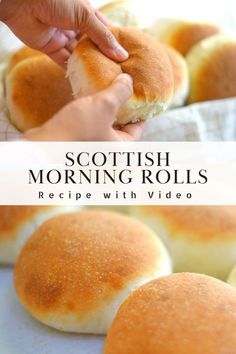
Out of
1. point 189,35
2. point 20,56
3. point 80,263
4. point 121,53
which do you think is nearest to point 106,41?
point 121,53

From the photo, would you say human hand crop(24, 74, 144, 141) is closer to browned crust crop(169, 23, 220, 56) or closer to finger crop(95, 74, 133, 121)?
finger crop(95, 74, 133, 121)

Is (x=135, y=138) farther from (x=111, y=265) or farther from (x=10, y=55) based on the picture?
(x=10, y=55)

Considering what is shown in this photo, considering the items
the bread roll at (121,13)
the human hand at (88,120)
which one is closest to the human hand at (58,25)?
the human hand at (88,120)

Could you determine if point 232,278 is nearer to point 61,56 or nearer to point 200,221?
point 200,221

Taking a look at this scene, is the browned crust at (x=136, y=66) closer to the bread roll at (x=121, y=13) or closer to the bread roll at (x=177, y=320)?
the bread roll at (x=177, y=320)

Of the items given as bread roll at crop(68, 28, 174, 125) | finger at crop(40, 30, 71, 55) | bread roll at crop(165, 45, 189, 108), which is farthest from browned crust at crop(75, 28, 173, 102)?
bread roll at crop(165, 45, 189, 108)

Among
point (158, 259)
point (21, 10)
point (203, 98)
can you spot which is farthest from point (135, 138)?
point (203, 98)

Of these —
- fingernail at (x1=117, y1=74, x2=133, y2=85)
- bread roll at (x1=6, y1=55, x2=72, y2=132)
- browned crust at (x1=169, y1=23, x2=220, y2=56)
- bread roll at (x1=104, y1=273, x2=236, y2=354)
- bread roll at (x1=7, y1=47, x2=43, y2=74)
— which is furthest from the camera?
browned crust at (x1=169, y1=23, x2=220, y2=56)
